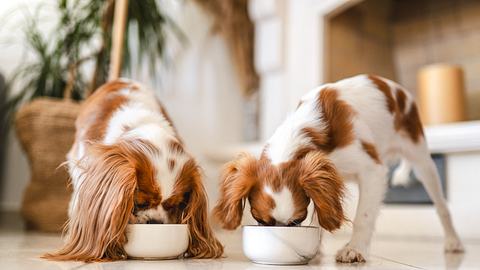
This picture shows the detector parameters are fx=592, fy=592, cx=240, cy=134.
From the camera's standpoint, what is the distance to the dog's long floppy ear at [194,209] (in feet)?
4.92

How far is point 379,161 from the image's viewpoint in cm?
170

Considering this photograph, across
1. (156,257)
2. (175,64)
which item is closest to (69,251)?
(156,257)

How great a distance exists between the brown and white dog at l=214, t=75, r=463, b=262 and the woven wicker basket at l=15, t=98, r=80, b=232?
1194mm

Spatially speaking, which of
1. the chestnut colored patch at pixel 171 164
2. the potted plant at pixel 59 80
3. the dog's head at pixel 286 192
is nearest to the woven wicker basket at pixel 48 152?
the potted plant at pixel 59 80

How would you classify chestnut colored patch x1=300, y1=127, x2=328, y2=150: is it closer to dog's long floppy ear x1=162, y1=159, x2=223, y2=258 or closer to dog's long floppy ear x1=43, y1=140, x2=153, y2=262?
dog's long floppy ear x1=162, y1=159, x2=223, y2=258

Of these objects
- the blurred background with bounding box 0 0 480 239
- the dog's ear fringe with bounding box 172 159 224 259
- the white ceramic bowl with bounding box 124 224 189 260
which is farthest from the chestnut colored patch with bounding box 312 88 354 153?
the blurred background with bounding box 0 0 480 239

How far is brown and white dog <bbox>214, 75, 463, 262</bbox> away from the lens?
4.60 feet

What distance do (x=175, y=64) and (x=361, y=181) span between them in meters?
2.17

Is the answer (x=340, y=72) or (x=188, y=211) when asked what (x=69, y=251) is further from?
(x=340, y=72)

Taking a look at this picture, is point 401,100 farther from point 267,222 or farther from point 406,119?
point 267,222

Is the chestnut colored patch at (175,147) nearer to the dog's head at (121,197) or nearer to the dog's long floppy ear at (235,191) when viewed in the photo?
the dog's head at (121,197)

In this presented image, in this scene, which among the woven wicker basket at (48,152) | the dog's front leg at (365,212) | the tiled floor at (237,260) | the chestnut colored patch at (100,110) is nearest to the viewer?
the tiled floor at (237,260)

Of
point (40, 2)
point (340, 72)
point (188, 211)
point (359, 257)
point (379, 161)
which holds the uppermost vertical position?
point (40, 2)

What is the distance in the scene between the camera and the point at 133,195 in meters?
1.43
